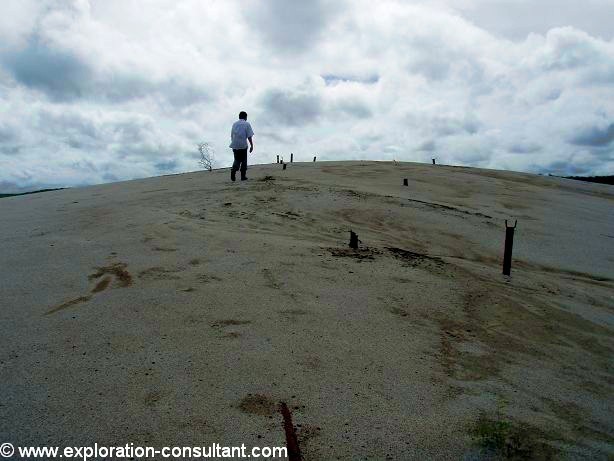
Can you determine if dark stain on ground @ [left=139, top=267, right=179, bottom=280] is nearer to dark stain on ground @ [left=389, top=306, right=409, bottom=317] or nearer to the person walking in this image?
dark stain on ground @ [left=389, top=306, right=409, bottom=317]

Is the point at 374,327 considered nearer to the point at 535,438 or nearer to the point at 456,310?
the point at 456,310

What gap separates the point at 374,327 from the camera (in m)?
3.27

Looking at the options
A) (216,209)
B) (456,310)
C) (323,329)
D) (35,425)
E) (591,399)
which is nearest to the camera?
(35,425)

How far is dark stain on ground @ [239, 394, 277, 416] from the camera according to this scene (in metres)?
2.21

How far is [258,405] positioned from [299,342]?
2.36 feet

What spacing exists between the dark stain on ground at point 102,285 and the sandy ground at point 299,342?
0.7 inches

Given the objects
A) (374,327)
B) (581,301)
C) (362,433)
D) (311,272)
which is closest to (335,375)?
(362,433)

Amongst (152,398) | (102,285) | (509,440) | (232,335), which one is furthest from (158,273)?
(509,440)

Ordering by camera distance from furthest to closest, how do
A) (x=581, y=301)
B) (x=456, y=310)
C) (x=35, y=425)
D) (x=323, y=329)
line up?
(x=581, y=301) < (x=456, y=310) < (x=323, y=329) < (x=35, y=425)

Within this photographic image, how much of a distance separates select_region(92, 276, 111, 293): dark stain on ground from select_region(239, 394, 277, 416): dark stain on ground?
2.03 metres

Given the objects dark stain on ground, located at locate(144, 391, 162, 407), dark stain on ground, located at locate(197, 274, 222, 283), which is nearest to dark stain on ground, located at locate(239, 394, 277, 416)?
dark stain on ground, located at locate(144, 391, 162, 407)

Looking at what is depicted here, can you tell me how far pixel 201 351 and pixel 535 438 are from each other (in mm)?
1850

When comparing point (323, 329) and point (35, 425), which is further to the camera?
point (323, 329)

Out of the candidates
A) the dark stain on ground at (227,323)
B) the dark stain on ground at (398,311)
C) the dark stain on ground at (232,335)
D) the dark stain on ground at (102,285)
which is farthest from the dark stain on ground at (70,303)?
the dark stain on ground at (398,311)
